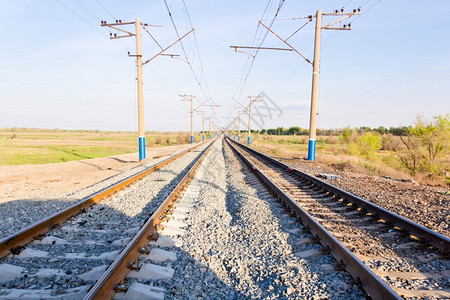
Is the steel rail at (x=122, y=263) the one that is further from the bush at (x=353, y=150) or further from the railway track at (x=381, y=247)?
the bush at (x=353, y=150)

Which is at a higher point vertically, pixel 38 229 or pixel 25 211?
pixel 38 229

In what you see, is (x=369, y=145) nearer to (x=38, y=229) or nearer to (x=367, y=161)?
(x=367, y=161)

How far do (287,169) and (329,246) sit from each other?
9159 mm

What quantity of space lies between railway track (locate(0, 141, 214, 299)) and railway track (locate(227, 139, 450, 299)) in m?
2.69

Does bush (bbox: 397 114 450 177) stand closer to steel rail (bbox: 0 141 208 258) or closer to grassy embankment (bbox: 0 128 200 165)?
steel rail (bbox: 0 141 208 258)

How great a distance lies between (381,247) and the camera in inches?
161

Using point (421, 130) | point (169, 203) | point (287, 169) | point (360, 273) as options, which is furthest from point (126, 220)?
point (421, 130)

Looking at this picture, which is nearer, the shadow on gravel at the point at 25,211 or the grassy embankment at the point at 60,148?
the shadow on gravel at the point at 25,211

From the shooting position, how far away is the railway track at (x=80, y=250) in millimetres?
2873

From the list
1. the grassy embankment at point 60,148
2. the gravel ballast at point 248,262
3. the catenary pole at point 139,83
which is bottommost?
the grassy embankment at point 60,148

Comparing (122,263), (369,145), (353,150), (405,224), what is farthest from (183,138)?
(122,263)

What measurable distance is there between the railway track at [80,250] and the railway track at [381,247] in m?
2.69

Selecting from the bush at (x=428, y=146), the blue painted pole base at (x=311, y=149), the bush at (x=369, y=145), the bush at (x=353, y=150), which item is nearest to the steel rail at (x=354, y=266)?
the blue painted pole base at (x=311, y=149)

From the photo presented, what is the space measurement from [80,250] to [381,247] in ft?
15.3
